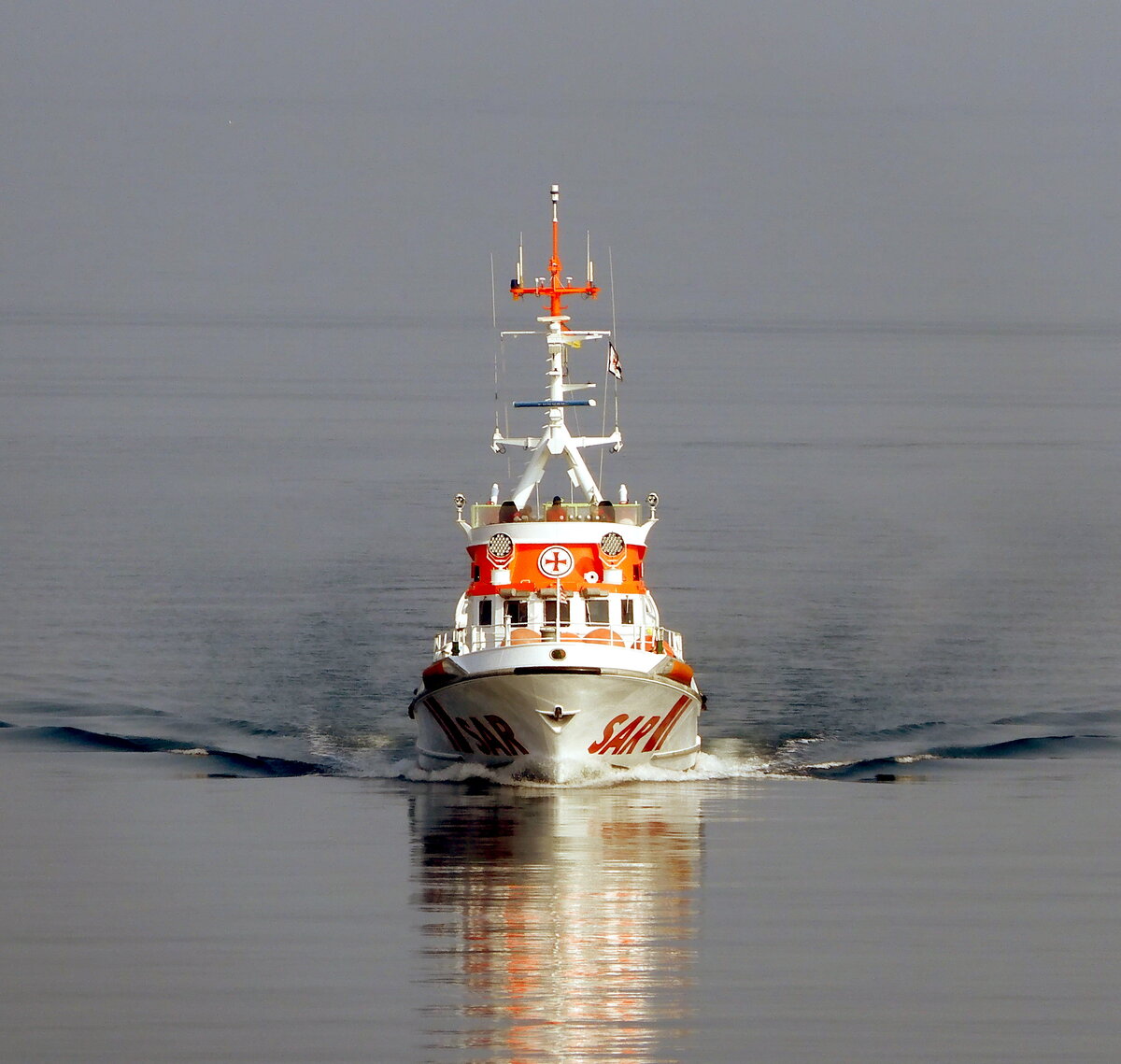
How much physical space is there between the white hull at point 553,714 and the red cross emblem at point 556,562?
8.78 ft

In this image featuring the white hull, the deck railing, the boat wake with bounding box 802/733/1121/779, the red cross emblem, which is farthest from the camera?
the boat wake with bounding box 802/733/1121/779

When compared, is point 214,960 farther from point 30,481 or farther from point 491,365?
point 491,365

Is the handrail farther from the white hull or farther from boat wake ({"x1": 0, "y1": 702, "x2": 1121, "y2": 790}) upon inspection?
boat wake ({"x1": 0, "y1": 702, "x2": 1121, "y2": 790})

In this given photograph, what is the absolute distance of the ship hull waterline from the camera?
41.2 metres

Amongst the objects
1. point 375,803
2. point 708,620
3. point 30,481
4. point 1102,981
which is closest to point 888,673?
point 708,620

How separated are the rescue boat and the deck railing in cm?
4

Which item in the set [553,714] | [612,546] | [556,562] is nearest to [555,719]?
[553,714]

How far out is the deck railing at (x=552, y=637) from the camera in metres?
43.7

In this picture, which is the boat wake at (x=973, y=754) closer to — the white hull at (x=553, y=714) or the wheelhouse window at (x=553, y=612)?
the white hull at (x=553, y=714)

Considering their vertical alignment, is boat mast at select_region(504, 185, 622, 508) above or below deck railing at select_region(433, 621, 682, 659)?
above

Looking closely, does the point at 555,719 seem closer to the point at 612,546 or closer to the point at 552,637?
the point at 552,637

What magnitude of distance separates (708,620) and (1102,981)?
44.3m

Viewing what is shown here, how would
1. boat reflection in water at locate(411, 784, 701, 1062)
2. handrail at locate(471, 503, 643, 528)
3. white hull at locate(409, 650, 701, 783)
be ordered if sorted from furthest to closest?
handrail at locate(471, 503, 643, 528), white hull at locate(409, 650, 701, 783), boat reflection in water at locate(411, 784, 701, 1062)

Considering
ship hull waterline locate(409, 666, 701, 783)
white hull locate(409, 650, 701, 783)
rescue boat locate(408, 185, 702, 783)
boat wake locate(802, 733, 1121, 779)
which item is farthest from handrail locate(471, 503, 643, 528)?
boat wake locate(802, 733, 1121, 779)
